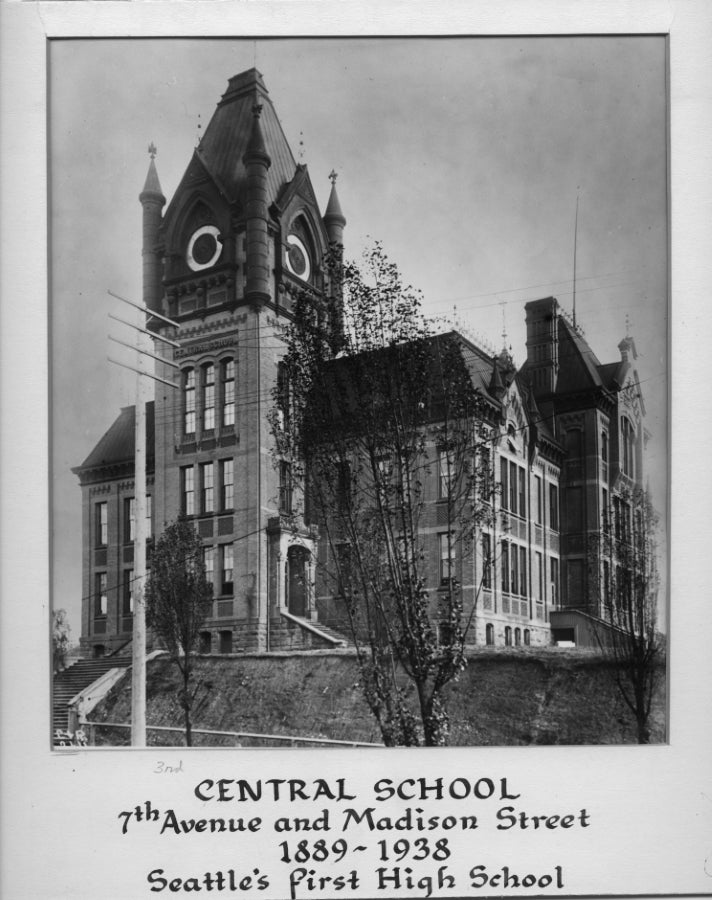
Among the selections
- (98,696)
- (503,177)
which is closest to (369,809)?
(98,696)

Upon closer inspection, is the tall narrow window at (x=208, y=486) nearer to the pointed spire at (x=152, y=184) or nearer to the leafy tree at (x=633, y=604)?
the pointed spire at (x=152, y=184)

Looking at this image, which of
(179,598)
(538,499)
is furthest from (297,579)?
(538,499)

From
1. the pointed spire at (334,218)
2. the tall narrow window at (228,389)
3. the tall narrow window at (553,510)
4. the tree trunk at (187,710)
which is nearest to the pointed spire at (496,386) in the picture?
the tall narrow window at (553,510)

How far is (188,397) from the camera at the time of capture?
27.1 ft

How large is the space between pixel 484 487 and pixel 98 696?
377cm

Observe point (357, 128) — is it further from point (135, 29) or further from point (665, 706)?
point (665, 706)

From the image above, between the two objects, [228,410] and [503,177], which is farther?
[228,410]

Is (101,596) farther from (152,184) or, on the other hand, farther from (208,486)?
(152,184)

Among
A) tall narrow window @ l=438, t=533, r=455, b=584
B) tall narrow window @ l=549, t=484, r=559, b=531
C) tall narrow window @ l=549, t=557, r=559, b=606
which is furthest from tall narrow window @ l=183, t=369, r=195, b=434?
tall narrow window @ l=549, t=557, r=559, b=606

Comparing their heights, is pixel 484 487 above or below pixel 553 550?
above

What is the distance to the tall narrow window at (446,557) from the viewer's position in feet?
25.8

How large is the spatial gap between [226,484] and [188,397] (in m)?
0.87

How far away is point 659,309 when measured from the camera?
24.8 ft

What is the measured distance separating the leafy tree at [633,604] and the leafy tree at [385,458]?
45.7 inches
